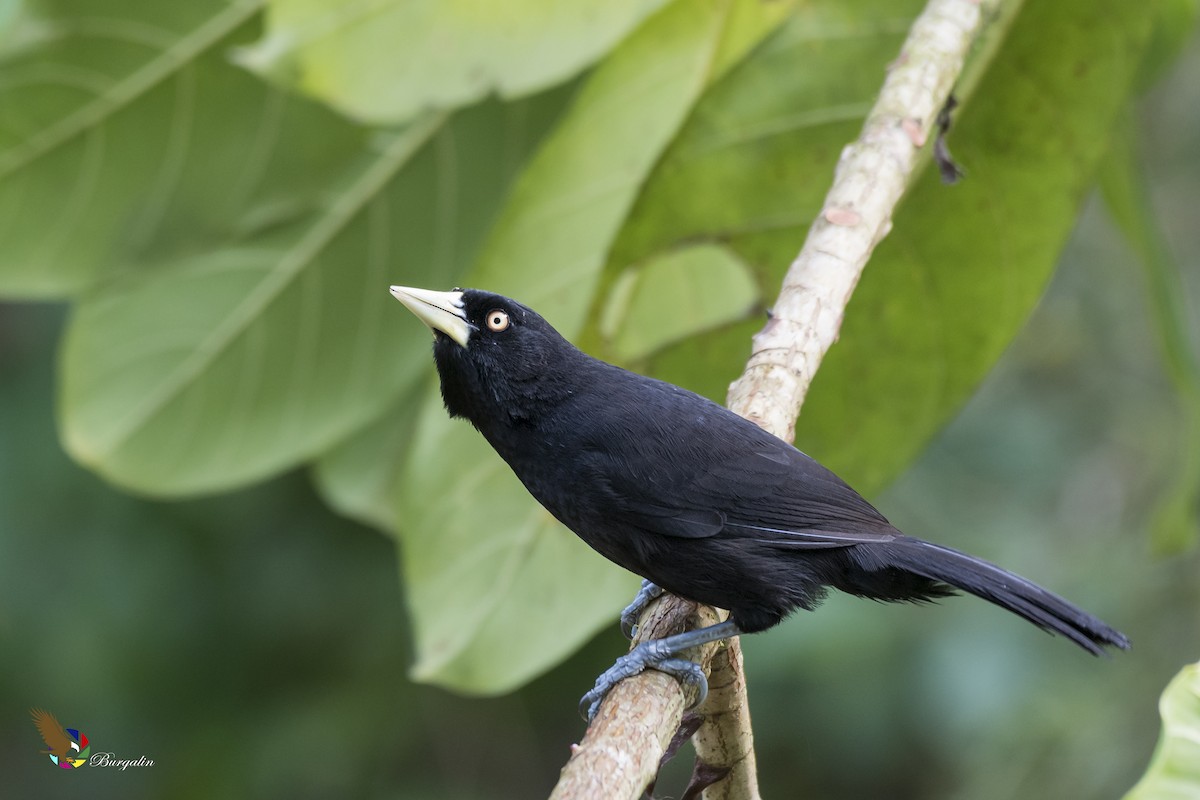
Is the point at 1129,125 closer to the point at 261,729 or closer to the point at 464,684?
the point at 464,684

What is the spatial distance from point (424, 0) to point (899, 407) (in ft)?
4.40

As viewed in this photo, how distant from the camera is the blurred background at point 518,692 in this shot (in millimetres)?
4621

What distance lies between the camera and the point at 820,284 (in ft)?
7.22

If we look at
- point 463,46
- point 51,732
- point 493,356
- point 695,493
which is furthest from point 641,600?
point 51,732

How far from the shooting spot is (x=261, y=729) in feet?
16.5

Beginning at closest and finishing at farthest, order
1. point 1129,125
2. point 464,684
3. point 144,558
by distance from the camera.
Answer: point 464,684, point 1129,125, point 144,558

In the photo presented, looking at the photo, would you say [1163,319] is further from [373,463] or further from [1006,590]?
[373,463]

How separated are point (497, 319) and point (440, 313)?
112 mm

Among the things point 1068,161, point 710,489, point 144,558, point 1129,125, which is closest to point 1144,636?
point 1129,125

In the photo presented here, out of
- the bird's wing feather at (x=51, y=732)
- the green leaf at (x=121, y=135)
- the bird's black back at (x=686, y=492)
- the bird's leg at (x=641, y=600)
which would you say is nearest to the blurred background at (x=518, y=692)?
the bird's wing feather at (x=51, y=732)

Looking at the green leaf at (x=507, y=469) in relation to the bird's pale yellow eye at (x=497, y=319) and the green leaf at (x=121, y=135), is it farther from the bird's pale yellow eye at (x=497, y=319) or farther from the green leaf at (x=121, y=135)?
the green leaf at (x=121, y=135)

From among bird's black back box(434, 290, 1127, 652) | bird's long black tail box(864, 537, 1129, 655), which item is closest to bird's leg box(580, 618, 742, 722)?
bird's black back box(434, 290, 1127, 652)

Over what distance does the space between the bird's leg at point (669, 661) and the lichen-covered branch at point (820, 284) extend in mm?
30

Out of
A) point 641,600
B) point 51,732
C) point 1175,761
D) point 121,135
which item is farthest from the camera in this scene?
point 51,732
